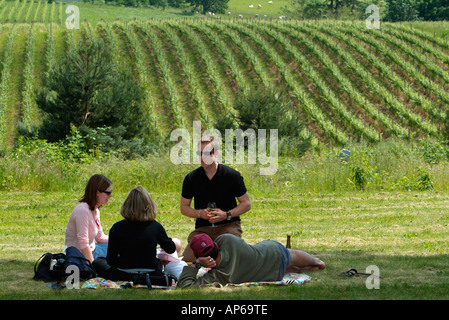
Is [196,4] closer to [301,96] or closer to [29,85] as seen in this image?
[29,85]

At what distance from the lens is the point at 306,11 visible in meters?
106

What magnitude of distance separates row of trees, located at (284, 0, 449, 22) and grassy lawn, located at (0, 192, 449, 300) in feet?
244

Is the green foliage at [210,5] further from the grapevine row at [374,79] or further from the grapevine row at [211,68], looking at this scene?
the grapevine row at [374,79]

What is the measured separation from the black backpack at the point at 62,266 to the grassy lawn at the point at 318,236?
0.54 feet

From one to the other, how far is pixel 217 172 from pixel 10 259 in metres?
3.06

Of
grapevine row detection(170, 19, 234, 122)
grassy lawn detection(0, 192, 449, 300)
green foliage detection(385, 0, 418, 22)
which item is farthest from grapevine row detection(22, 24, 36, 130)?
green foliage detection(385, 0, 418, 22)

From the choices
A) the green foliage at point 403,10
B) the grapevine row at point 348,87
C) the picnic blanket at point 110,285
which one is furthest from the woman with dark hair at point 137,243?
the green foliage at point 403,10

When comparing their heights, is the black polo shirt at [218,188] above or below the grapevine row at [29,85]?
below

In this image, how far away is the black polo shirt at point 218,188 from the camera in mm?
7465

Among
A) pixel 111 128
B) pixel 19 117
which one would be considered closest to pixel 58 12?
pixel 19 117

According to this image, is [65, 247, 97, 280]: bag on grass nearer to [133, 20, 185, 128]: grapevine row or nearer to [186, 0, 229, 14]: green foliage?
[133, 20, 185, 128]: grapevine row

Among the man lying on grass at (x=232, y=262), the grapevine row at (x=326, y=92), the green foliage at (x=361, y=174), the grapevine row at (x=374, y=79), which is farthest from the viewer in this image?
the grapevine row at (x=374, y=79)
